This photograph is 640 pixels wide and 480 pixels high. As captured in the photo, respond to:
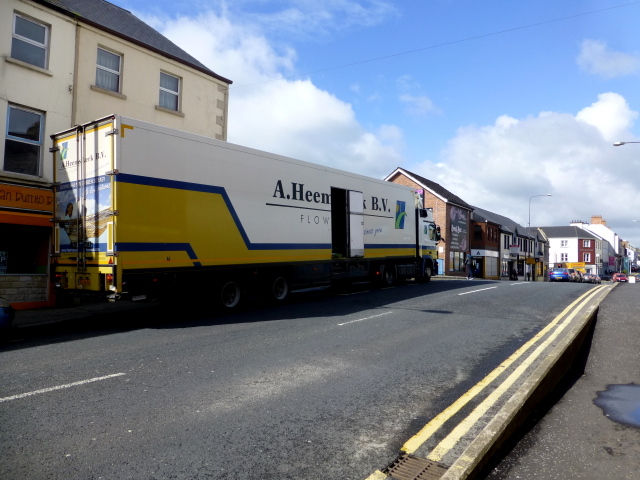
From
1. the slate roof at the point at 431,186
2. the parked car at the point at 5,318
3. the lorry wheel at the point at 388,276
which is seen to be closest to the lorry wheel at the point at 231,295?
the parked car at the point at 5,318

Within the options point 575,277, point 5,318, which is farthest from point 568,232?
point 5,318

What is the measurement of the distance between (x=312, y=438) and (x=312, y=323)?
5798 mm

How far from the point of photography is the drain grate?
3.64 m

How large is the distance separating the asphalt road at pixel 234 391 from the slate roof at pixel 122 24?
970 cm

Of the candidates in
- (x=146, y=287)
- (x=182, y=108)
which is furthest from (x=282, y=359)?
(x=182, y=108)

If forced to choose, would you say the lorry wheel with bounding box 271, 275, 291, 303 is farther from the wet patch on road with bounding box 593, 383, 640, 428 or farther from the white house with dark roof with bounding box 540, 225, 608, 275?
the white house with dark roof with bounding box 540, 225, 608, 275

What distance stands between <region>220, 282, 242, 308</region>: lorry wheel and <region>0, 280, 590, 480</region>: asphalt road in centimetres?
168

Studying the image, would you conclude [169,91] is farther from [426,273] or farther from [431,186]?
[431,186]

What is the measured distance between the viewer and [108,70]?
1513 cm

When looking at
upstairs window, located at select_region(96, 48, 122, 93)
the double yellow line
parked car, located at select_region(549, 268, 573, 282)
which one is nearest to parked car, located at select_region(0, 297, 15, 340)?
A: the double yellow line

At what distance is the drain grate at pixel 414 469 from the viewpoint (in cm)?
364

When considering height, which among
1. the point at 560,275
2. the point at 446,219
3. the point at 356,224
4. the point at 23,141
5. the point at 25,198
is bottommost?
the point at 560,275

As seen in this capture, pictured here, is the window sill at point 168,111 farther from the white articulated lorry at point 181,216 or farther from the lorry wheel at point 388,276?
the lorry wheel at point 388,276

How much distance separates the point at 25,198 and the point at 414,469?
12814 millimetres
